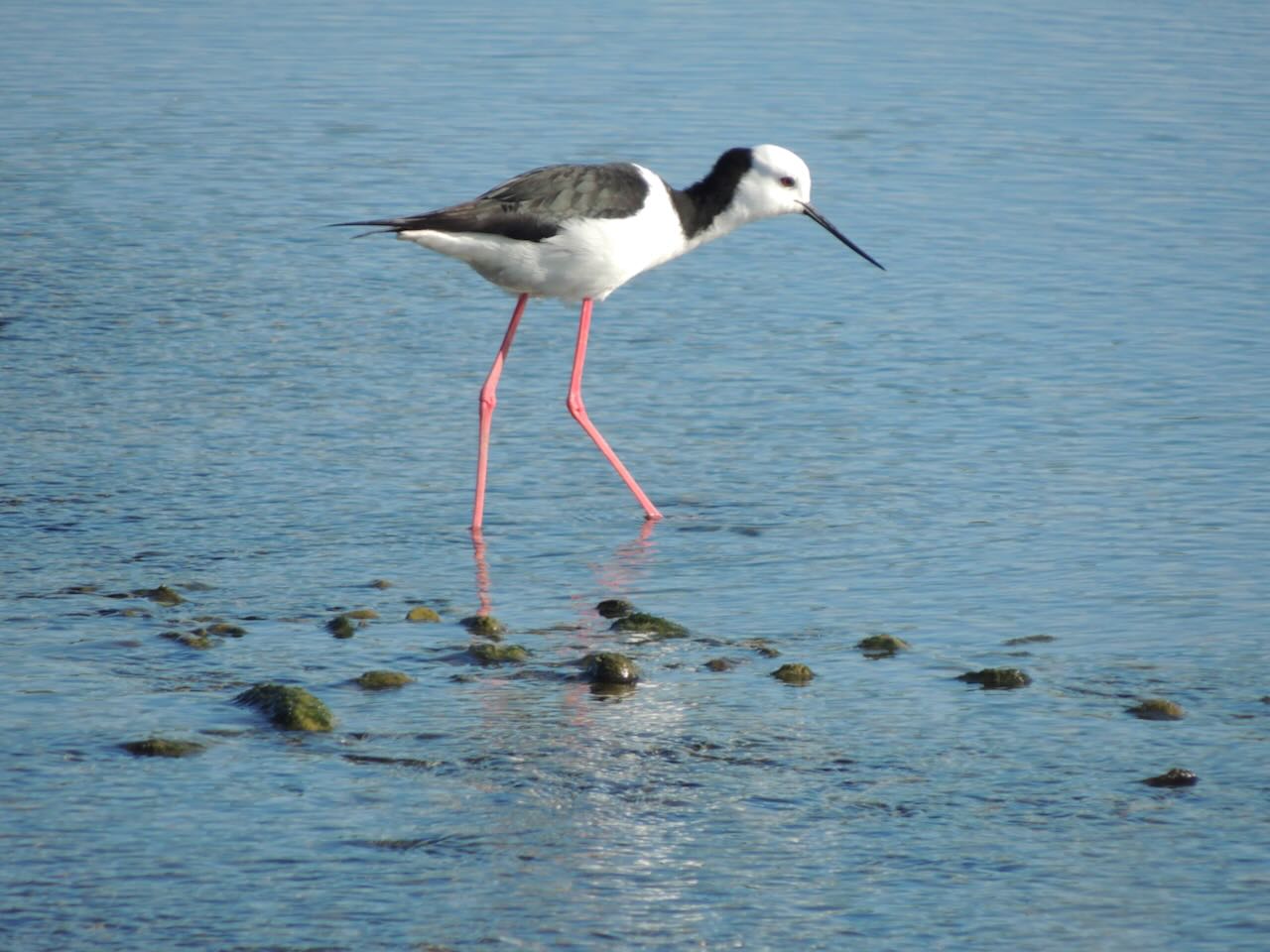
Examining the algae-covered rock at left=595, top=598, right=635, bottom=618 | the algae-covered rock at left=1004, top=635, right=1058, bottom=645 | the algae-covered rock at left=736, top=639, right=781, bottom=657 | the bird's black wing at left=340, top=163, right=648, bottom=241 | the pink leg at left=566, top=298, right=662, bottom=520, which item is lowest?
the algae-covered rock at left=736, top=639, right=781, bottom=657

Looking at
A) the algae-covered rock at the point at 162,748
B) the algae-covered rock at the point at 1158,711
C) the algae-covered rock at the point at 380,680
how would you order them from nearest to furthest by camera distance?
the algae-covered rock at the point at 162,748, the algae-covered rock at the point at 1158,711, the algae-covered rock at the point at 380,680

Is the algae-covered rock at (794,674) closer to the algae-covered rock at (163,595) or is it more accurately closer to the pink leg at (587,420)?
the pink leg at (587,420)

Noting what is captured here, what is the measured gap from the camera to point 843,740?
636 centimetres

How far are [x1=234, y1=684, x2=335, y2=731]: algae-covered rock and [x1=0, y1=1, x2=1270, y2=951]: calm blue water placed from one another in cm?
9

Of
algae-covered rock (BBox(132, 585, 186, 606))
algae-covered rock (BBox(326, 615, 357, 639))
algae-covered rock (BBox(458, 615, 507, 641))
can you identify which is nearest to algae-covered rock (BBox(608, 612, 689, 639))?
algae-covered rock (BBox(458, 615, 507, 641))

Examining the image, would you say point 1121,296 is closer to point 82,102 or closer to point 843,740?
point 843,740

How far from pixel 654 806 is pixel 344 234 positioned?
336 inches

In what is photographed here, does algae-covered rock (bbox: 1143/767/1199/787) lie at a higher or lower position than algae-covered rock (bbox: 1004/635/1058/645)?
lower

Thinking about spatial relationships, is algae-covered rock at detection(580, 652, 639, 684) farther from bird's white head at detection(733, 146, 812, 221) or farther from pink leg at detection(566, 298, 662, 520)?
bird's white head at detection(733, 146, 812, 221)

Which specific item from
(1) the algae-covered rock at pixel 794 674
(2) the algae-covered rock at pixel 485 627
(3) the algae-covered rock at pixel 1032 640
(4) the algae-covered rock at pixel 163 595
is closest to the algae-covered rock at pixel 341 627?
(2) the algae-covered rock at pixel 485 627

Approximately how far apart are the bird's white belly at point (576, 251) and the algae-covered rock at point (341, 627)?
6.43 feet

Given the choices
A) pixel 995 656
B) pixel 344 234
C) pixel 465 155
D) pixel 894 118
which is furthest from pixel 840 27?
pixel 995 656

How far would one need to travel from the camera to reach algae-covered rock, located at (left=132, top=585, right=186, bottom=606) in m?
7.55

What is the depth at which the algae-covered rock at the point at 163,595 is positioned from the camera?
24.8 feet
